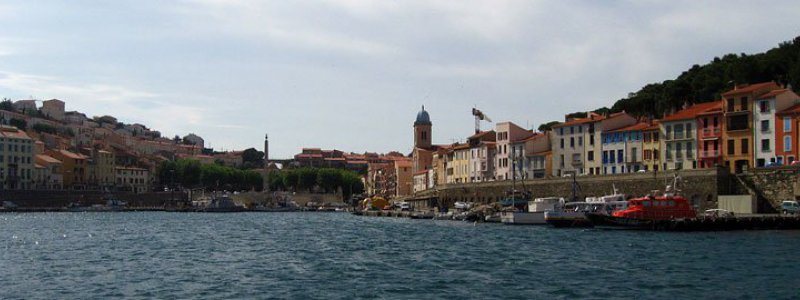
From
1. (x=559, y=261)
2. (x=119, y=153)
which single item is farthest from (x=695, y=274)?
(x=119, y=153)

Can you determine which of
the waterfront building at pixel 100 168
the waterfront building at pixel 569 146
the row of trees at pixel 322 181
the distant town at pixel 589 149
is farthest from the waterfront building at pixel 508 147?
the waterfront building at pixel 100 168

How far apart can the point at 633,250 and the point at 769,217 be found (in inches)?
688

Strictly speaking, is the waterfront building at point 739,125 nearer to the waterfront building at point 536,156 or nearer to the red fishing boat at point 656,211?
the red fishing boat at point 656,211

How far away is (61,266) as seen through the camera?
4175 cm

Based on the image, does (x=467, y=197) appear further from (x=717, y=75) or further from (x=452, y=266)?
(x=452, y=266)

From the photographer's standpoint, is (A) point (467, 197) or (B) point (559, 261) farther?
A: (A) point (467, 197)

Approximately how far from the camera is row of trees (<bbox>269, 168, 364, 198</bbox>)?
184375mm

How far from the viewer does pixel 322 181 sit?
184 m

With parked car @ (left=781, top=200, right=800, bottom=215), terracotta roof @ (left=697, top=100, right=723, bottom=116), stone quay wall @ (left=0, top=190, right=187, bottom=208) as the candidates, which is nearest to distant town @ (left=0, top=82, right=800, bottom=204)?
terracotta roof @ (left=697, top=100, right=723, bottom=116)

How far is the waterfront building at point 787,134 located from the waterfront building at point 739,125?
83.9 inches

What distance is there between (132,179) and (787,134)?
131m

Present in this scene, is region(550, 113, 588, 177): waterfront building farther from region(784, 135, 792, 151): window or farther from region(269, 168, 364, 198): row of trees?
region(269, 168, 364, 198): row of trees

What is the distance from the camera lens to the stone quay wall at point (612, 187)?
7019 cm

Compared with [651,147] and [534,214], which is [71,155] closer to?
[534,214]
